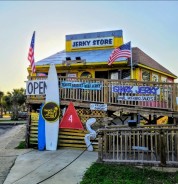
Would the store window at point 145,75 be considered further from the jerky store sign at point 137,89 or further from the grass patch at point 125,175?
the grass patch at point 125,175

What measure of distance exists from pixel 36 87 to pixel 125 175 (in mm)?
7469

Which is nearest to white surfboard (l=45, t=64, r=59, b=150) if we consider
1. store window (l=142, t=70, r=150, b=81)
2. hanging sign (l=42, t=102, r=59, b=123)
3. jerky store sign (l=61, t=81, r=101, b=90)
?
hanging sign (l=42, t=102, r=59, b=123)

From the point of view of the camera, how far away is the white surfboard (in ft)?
43.9

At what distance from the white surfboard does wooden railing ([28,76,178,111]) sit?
31 cm

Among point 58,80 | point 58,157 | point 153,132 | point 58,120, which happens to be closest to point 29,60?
point 58,80

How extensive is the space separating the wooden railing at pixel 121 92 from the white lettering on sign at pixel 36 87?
89 centimetres

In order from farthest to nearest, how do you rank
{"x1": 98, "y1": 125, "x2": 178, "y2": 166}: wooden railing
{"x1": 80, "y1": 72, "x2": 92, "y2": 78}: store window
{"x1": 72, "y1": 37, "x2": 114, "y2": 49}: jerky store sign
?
{"x1": 72, "y1": 37, "x2": 114, "y2": 49}: jerky store sign → {"x1": 80, "y1": 72, "x2": 92, "y2": 78}: store window → {"x1": 98, "y1": 125, "x2": 178, "y2": 166}: wooden railing

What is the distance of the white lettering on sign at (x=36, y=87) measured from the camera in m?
14.2

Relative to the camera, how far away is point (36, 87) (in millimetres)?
14328

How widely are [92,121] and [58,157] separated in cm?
267

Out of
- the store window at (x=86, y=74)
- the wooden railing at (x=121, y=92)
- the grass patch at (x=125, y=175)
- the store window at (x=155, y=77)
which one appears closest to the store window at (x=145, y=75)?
the store window at (x=155, y=77)

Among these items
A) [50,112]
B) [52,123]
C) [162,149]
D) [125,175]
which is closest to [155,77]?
[50,112]

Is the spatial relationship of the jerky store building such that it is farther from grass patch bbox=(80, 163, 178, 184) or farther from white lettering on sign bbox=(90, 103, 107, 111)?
grass patch bbox=(80, 163, 178, 184)

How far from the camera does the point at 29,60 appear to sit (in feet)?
51.3
